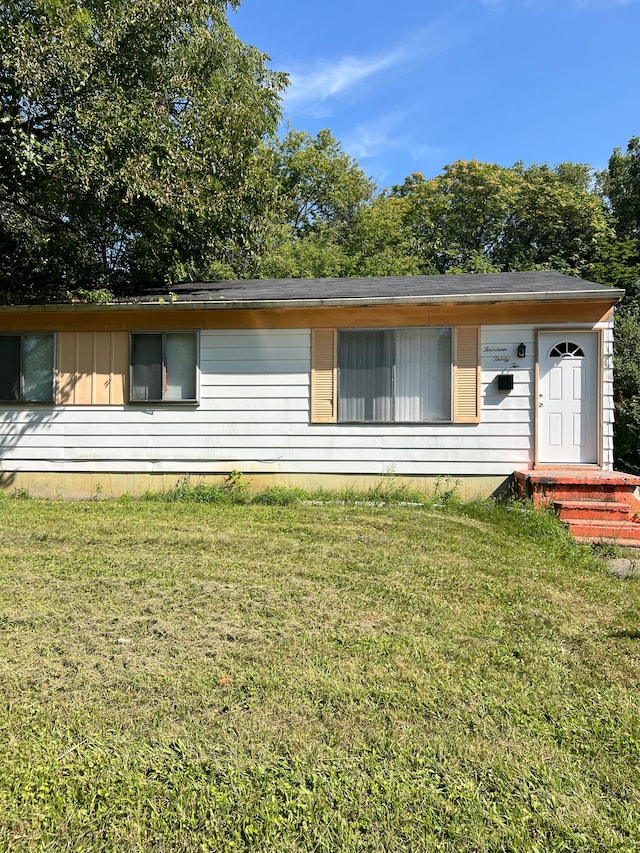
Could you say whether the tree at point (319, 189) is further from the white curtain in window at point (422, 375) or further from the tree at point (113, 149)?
the white curtain in window at point (422, 375)

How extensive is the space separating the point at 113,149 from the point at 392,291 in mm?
4206

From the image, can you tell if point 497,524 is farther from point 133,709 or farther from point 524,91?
point 524,91

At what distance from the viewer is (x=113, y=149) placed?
20.9 ft

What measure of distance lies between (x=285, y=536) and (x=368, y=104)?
17832mm

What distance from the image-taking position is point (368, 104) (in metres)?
17.3

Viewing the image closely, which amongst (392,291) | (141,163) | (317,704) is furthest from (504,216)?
(317,704)

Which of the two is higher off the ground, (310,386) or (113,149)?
(113,149)

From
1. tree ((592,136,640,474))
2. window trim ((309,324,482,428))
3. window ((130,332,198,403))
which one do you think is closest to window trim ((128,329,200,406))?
window ((130,332,198,403))

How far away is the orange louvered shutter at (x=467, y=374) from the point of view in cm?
667

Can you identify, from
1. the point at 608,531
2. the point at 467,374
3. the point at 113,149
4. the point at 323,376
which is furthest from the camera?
the point at 323,376

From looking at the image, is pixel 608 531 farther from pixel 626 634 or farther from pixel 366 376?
pixel 366 376

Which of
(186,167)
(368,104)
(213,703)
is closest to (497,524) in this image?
(213,703)

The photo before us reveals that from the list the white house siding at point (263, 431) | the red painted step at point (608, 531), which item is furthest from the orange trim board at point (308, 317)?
the red painted step at point (608, 531)

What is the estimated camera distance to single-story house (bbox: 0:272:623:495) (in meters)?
6.54
